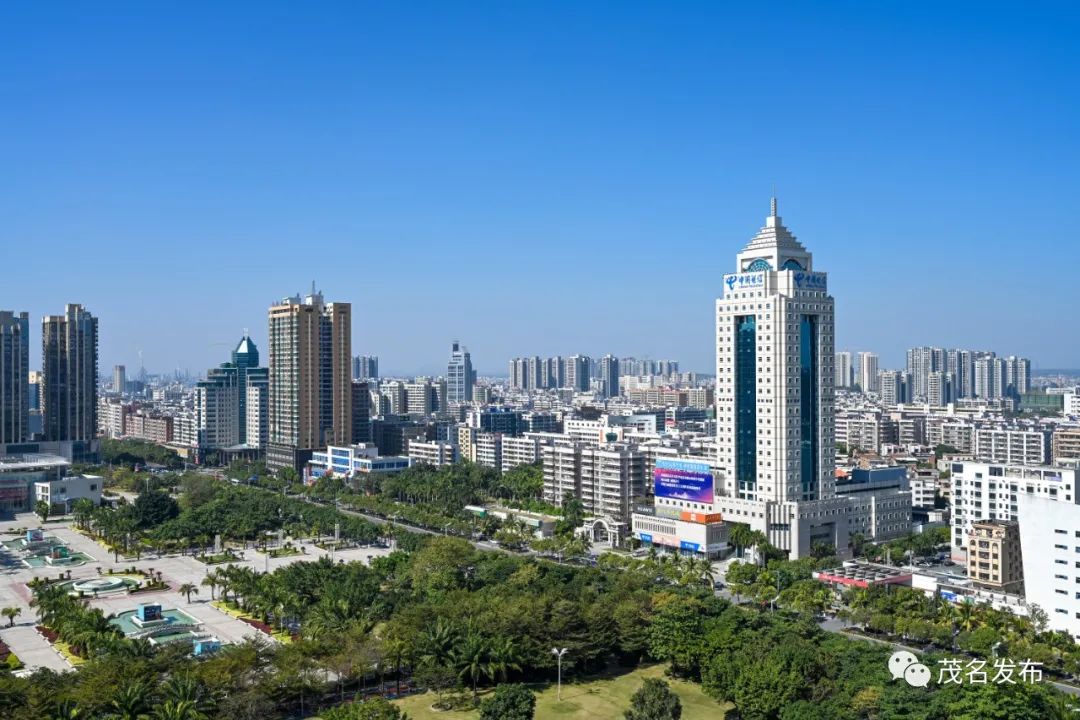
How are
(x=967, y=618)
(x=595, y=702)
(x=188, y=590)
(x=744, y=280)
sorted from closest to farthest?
(x=595, y=702)
(x=967, y=618)
(x=188, y=590)
(x=744, y=280)

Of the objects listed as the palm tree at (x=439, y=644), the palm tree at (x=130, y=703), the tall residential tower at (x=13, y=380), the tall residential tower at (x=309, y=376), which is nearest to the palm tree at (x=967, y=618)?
the palm tree at (x=439, y=644)

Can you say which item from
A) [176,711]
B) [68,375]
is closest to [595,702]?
[176,711]

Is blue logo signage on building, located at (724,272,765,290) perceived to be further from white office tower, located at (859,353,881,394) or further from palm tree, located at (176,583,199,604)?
white office tower, located at (859,353,881,394)

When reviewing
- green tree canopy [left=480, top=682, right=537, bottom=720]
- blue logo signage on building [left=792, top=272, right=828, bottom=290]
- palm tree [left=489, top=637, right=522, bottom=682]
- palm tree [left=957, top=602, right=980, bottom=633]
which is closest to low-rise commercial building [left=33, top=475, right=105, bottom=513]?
palm tree [left=489, top=637, right=522, bottom=682]

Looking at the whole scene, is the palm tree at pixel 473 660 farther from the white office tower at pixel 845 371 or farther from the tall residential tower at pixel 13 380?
the white office tower at pixel 845 371

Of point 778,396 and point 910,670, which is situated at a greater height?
point 778,396

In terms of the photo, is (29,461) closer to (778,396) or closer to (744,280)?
(744,280)

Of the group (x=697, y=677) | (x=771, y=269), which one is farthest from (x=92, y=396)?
(x=697, y=677)
